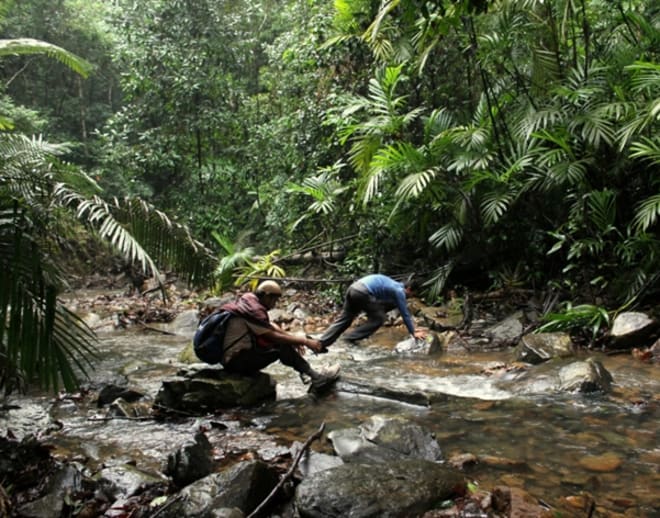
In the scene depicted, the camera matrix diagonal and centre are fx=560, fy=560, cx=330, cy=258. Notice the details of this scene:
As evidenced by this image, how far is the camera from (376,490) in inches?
116

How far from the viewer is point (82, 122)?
21.4m

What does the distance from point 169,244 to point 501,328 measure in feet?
17.1

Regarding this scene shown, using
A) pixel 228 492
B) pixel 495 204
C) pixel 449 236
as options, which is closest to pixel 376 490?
pixel 228 492

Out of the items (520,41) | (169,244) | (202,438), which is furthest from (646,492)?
(520,41)

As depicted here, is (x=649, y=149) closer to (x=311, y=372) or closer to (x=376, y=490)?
(x=311, y=372)

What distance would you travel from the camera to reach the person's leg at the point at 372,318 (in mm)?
6832

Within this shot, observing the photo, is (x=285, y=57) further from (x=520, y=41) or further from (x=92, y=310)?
(x=92, y=310)

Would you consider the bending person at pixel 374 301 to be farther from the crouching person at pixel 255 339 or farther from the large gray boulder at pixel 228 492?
the large gray boulder at pixel 228 492

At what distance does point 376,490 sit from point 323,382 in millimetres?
2499

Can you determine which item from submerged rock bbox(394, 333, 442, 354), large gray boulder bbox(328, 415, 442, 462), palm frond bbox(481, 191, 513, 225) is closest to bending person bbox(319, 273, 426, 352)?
submerged rock bbox(394, 333, 442, 354)

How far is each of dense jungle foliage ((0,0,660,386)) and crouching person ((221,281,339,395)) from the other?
2.74 ft

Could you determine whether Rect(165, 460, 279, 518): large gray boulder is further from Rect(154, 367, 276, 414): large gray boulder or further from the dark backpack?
the dark backpack

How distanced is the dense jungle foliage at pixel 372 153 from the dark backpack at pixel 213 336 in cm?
81

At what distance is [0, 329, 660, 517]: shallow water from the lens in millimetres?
3422
